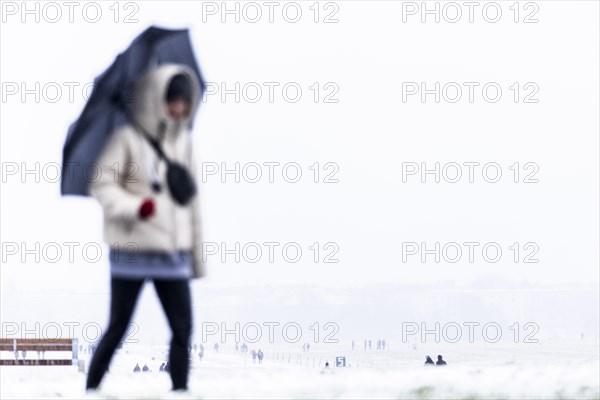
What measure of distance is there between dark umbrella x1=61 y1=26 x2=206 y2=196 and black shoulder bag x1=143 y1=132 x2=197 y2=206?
33cm

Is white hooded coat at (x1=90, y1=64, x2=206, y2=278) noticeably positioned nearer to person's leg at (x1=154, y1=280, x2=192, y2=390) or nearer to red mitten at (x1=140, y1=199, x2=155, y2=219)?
red mitten at (x1=140, y1=199, x2=155, y2=219)

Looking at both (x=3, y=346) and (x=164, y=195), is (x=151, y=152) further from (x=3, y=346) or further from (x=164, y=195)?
(x=3, y=346)

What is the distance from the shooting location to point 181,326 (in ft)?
25.6

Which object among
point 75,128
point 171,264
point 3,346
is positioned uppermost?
point 75,128

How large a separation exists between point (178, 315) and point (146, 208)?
928 millimetres

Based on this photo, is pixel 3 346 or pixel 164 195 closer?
pixel 164 195

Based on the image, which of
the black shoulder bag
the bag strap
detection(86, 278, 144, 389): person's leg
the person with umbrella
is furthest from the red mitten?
detection(86, 278, 144, 389): person's leg

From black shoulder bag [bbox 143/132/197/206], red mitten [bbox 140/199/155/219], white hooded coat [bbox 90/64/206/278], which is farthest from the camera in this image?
black shoulder bag [bbox 143/132/197/206]

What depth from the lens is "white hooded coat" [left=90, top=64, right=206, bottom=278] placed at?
297 inches

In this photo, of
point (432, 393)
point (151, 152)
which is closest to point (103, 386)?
point (151, 152)

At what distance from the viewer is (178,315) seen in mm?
7770

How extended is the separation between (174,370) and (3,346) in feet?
32.5

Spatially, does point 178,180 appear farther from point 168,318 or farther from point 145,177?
point 168,318

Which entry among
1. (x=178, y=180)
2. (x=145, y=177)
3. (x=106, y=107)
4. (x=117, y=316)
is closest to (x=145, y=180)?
(x=145, y=177)
